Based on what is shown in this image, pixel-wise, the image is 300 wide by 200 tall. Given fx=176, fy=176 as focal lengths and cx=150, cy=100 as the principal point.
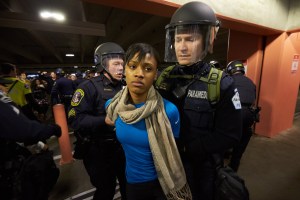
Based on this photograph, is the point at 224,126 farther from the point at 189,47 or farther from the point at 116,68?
the point at 116,68

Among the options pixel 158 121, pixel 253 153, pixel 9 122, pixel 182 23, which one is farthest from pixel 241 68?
pixel 9 122

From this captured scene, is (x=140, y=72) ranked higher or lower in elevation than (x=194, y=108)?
higher

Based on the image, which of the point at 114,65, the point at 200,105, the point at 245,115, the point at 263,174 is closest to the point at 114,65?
the point at 114,65

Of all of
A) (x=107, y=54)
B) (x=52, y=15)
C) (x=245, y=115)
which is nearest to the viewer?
(x=107, y=54)

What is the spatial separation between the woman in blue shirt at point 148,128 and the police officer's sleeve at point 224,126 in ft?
0.59

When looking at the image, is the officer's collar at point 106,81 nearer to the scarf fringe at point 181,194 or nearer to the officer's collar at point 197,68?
the officer's collar at point 197,68

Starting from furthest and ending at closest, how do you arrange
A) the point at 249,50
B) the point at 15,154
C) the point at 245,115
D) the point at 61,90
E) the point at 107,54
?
the point at 61,90
the point at 249,50
the point at 245,115
the point at 107,54
the point at 15,154

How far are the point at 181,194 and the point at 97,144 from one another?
95cm

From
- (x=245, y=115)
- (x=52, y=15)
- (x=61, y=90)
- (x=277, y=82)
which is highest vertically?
(x=52, y=15)

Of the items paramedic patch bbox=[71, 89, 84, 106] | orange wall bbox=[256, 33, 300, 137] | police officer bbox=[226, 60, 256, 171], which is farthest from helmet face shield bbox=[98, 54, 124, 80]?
orange wall bbox=[256, 33, 300, 137]

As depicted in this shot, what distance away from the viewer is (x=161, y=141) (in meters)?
1.04

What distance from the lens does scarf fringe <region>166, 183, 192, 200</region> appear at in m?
1.06

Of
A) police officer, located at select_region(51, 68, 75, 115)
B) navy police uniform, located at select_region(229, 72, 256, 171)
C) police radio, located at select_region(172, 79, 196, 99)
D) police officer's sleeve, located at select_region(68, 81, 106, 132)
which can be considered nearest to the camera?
police radio, located at select_region(172, 79, 196, 99)

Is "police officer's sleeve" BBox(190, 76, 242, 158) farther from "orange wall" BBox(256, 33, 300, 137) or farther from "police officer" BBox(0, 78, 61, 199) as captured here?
"orange wall" BBox(256, 33, 300, 137)
